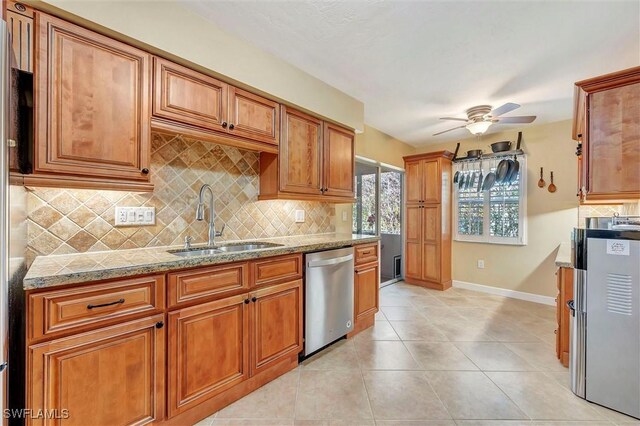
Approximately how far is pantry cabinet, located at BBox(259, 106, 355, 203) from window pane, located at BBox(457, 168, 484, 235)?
97.3 inches

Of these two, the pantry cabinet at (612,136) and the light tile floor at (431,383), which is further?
the pantry cabinet at (612,136)

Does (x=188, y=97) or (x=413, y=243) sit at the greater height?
(x=188, y=97)

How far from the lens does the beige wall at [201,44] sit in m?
1.48

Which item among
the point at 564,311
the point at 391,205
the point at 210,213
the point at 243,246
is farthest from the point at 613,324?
the point at 391,205

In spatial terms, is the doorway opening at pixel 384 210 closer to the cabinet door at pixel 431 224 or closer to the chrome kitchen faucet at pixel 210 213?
the cabinet door at pixel 431 224

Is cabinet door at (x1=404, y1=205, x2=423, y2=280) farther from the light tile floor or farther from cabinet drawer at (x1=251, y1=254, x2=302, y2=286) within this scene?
cabinet drawer at (x1=251, y1=254, x2=302, y2=286)

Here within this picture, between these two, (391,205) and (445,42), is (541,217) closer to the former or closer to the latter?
(391,205)

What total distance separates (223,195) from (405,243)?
3442mm

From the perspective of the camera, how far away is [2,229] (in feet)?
3.03

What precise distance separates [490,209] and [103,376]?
4820mm

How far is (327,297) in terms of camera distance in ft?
8.00

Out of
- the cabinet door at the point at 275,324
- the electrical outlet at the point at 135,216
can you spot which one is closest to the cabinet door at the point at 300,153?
the cabinet door at the point at 275,324

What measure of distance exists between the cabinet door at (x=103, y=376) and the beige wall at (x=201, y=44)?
154 centimetres

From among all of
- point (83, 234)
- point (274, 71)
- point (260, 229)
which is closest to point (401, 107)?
point (274, 71)
